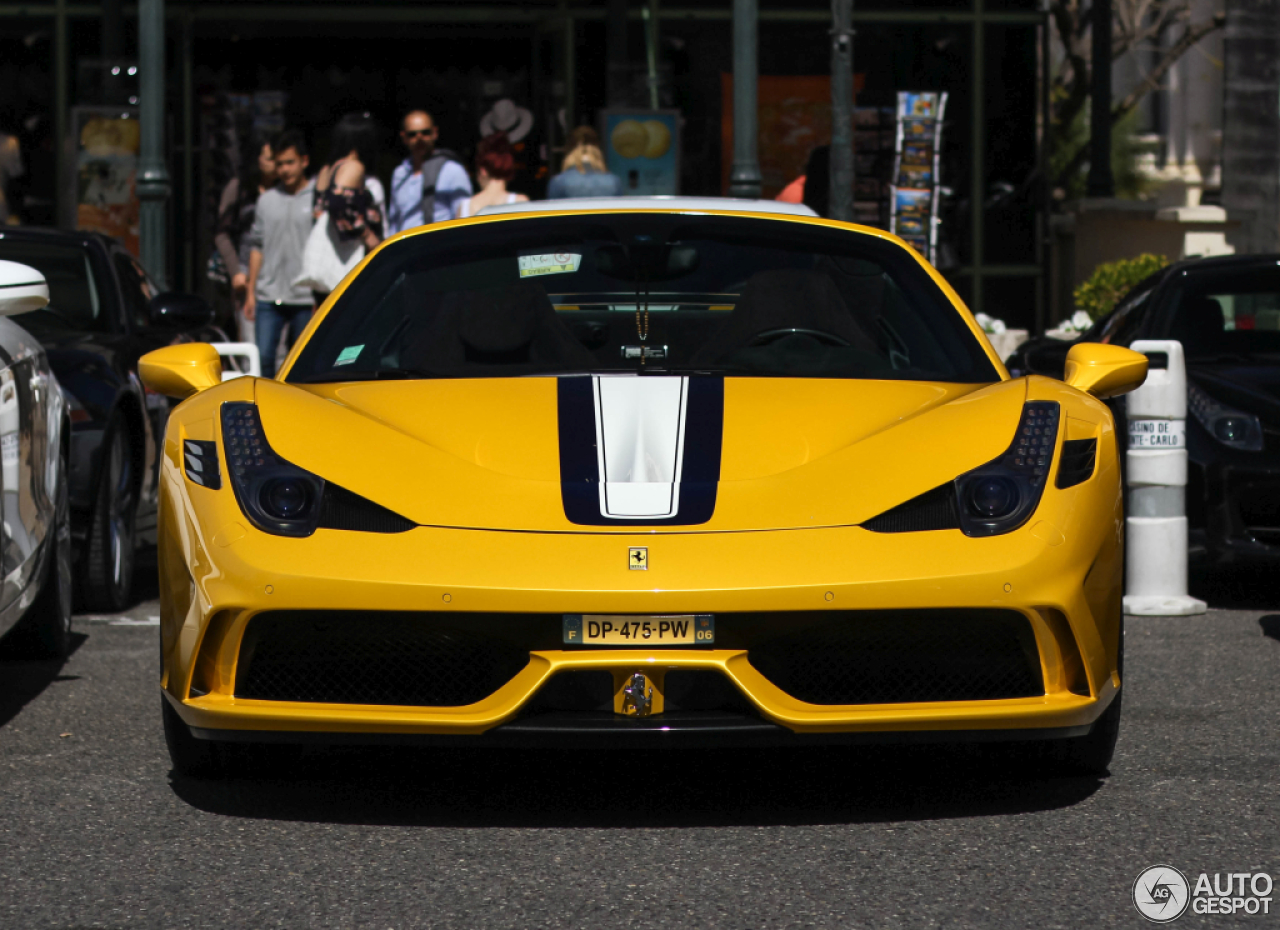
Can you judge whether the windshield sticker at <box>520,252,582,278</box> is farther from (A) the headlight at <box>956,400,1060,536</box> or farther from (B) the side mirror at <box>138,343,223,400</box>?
(A) the headlight at <box>956,400,1060,536</box>

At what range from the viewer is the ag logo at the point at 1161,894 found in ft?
12.3

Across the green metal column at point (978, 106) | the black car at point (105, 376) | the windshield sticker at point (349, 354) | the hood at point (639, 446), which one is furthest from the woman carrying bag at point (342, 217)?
the green metal column at point (978, 106)

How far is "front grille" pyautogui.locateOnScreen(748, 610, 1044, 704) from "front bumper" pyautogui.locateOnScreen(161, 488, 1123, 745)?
3 cm

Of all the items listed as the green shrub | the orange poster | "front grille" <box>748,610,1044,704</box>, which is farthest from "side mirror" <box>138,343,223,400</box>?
the orange poster

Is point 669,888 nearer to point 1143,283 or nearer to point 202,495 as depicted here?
point 202,495

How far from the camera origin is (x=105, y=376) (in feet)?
25.0

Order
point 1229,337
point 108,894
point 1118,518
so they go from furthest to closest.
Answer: point 1229,337 → point 1118,518 → point 108,894

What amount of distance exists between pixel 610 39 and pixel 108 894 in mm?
15188

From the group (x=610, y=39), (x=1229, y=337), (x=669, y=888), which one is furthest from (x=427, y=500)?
(x=610, y=39)

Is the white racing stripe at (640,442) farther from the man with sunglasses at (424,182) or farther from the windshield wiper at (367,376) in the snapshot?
the man with sunglasses at (424,182)

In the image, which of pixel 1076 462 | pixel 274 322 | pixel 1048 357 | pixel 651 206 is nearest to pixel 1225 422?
pixel 1048 357

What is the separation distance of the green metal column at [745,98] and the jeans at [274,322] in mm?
3052

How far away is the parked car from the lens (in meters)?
5.59

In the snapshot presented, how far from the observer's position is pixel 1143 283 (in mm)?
9430
